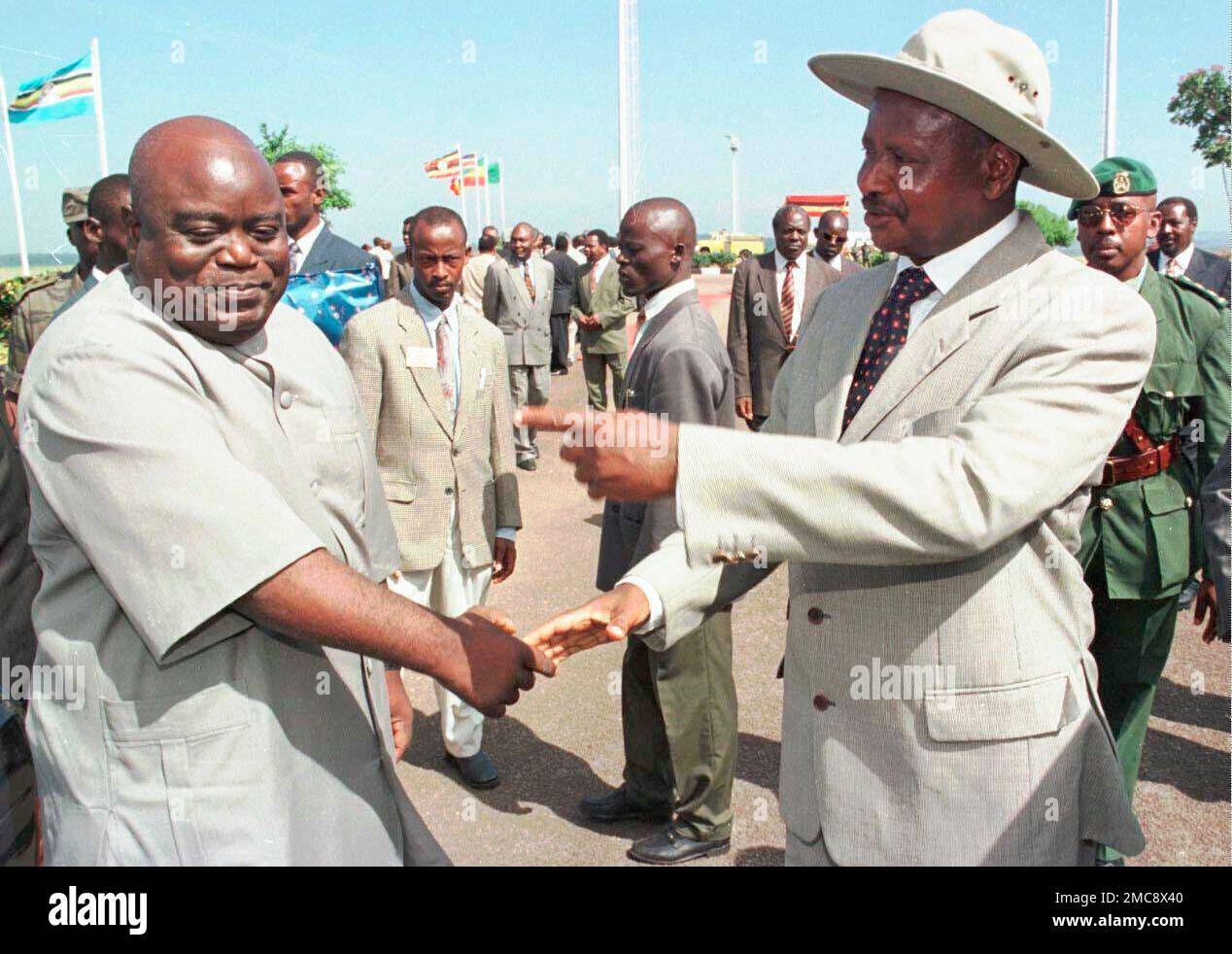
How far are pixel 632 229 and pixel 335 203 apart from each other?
151 feet

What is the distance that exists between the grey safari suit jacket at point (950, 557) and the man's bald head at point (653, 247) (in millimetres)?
2103

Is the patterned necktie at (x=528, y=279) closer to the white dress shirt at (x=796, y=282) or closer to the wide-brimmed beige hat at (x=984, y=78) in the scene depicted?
the white dress shirt at (x=796, y=282)

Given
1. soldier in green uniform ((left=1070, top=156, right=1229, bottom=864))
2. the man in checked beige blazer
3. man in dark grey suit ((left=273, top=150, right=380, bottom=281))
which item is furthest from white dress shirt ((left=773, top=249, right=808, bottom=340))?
soldier in green uniform ((left=1070, top=156, right=1229, bottom=864))

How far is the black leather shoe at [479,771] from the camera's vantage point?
14.5ft

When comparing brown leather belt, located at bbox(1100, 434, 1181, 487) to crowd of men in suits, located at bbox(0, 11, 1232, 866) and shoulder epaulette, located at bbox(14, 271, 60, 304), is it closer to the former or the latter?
crowd of men in suits, located at bbox(0, 11, 1232, 866)

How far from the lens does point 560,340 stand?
15.4m

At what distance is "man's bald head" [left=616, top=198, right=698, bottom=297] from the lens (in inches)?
165

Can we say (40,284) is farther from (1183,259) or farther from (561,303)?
(561,303)

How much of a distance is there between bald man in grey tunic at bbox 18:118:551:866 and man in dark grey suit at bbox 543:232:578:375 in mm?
12649

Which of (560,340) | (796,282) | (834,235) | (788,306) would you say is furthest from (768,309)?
(560,340)

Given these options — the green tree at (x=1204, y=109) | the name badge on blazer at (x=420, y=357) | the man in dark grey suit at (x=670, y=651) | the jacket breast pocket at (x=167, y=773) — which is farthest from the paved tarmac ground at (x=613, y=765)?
the green tree at (x=1204, y=109)
